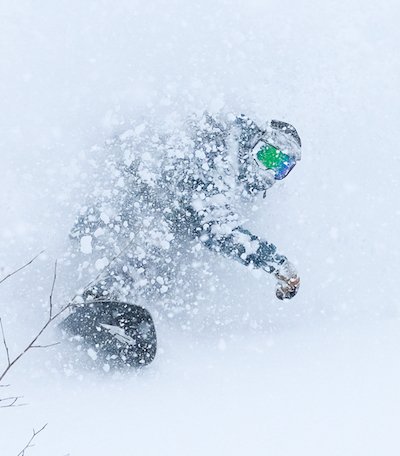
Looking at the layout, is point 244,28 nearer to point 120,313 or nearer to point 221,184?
point 221,184

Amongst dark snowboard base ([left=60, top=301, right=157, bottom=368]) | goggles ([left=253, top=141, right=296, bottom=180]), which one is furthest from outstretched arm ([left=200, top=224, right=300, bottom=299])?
dark snowboard base ([left=60, top=301, right=157, bottom=368])

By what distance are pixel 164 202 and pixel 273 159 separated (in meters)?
1.09

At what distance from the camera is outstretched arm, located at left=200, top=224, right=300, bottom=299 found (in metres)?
3.45

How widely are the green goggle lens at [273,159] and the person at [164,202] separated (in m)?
0.14

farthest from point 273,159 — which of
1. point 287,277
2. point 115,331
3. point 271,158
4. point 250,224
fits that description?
point 115,331

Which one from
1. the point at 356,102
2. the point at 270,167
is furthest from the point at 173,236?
the point at 356,102

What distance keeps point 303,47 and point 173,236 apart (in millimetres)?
2525

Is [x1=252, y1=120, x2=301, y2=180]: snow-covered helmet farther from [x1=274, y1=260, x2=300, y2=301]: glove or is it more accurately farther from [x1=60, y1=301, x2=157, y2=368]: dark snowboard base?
[x1=60, y1=301, x2=157, y2=368]: dark snowboard base

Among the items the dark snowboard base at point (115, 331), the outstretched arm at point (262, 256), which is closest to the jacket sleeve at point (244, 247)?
the outstretched arm at point (262, 256)

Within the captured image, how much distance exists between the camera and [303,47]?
5.11 meters

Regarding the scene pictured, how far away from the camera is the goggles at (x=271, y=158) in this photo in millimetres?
3408

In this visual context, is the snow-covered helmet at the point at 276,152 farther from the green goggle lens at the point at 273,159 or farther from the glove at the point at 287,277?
the glove at the point at 287,277

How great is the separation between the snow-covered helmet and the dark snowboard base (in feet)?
4.87

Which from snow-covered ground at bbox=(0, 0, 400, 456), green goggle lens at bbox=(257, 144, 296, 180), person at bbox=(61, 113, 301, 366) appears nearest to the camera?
green goggle lens at bbox=(257, 144, 296, 180)
